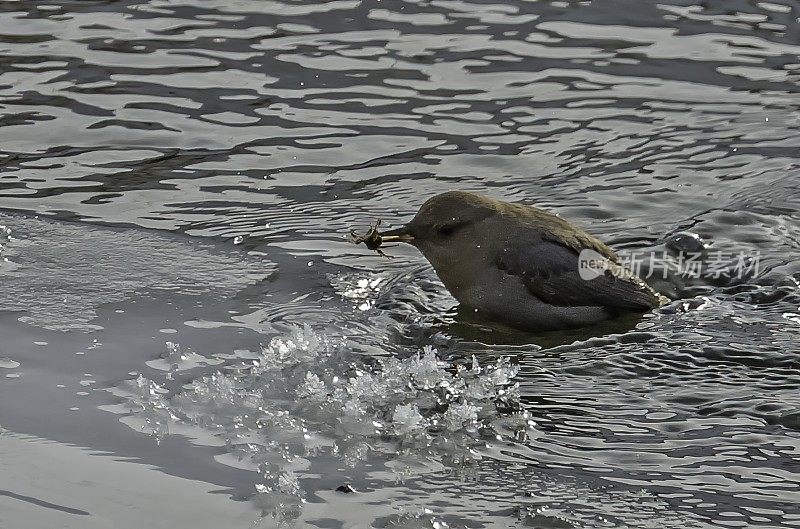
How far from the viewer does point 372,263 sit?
7.92 metres

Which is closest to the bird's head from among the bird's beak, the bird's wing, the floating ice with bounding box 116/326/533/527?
the bird's beak

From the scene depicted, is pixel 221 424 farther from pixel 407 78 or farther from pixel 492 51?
pixel 492 51

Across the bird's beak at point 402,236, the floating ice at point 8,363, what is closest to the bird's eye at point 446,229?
the bird's beak at point 402,236

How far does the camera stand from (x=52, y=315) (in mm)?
6762

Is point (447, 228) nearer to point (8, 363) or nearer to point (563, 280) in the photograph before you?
point (563, 280)

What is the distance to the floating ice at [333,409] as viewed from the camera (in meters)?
5.34

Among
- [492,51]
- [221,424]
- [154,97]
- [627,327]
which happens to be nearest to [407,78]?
[492,51]

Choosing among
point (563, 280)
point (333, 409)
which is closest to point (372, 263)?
point (563, 280)

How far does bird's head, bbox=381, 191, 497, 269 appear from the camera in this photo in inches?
287

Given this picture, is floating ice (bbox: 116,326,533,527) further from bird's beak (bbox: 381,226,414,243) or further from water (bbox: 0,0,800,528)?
bird's beak (bbox: 381,226,414,243)

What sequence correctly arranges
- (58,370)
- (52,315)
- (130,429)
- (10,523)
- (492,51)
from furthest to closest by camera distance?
1. (492,51)
2. (52,315)
3. (58,370)
4. (130,429)
5. (10,523)

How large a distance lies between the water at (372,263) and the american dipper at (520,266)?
0.48ft

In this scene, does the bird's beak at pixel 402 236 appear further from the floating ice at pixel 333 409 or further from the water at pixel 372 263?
the floating ice at pixel 333 409

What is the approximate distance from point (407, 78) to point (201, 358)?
4534mm
